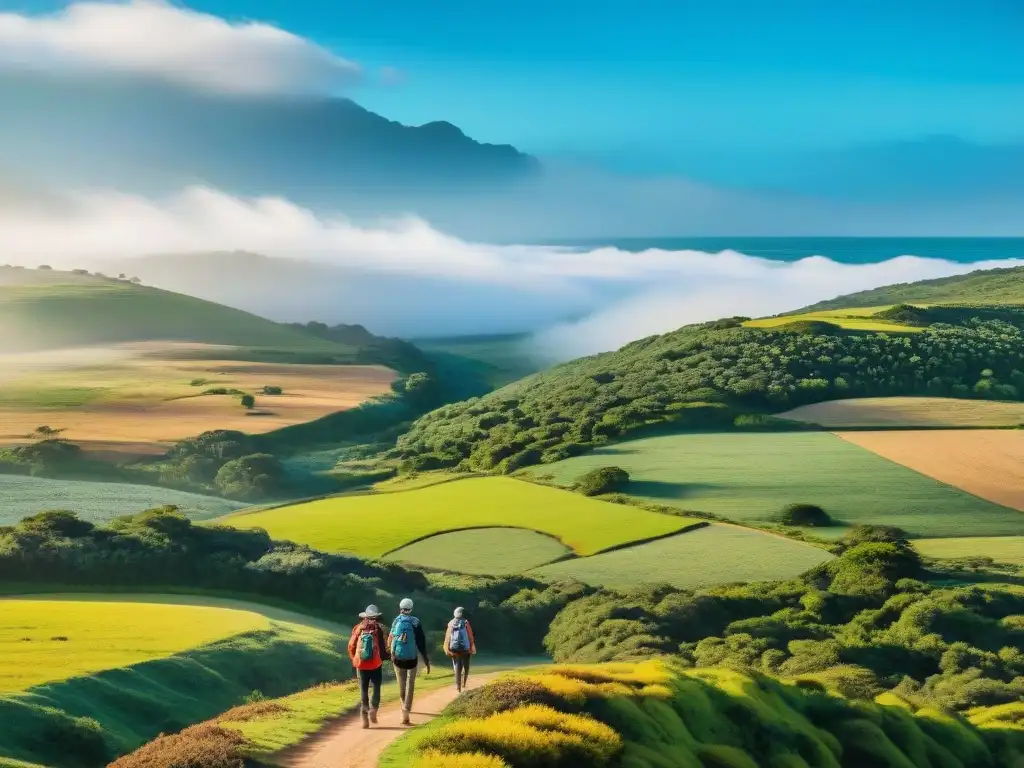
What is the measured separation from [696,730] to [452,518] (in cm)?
5255

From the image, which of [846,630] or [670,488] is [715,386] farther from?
[846,630]

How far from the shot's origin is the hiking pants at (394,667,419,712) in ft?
83.1

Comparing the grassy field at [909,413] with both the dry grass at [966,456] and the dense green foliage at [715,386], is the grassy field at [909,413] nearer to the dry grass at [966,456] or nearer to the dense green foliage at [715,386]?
the dense green foliage at [715,386]

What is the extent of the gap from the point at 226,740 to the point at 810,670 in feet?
82.9

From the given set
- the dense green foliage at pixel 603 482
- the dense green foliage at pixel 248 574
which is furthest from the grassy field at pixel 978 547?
the dense green foliage at pixel 603 482

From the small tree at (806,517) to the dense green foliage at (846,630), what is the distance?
50.1ft

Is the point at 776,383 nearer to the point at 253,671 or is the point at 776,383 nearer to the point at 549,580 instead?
the point at 549,580

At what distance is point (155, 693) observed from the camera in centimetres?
3222

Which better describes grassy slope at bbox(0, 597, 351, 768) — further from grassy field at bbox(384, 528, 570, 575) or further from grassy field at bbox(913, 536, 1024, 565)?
grassy field at bbox(913, 536, 1024, 565)

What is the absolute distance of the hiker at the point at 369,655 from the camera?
25.3 m

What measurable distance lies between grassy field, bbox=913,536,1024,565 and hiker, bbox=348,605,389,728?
154 feet

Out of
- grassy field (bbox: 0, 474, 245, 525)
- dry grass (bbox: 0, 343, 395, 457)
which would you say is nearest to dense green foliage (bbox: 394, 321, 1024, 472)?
dry grass (bbox: 0, 343, 395, 457)

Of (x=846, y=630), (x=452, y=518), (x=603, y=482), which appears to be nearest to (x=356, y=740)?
(x=846, y=630)

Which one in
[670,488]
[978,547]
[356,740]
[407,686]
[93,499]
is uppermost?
[407,686]
